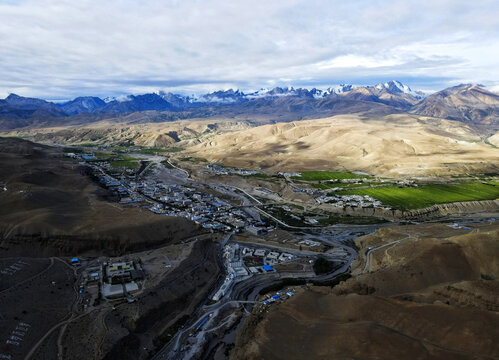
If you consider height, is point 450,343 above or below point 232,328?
above

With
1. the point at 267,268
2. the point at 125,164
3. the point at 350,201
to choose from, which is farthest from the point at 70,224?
the point at 125,164

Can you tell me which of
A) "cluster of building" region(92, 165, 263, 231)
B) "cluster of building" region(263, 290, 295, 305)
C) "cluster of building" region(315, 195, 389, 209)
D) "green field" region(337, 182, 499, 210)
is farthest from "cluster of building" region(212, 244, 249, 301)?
"green field" region(337, 182, 499, 210)

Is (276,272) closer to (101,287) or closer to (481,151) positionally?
(101,287)

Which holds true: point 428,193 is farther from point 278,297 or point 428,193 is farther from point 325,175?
point 278,297

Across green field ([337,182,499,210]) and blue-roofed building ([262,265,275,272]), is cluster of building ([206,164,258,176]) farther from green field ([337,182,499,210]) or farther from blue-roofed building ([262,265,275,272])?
blue-roofed building ([262,265,275,272])

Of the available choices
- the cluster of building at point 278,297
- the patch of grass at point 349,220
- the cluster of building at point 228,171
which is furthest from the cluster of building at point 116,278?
the cluster of building at point 228,171

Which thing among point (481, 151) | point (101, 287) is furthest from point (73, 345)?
point (481, 151)

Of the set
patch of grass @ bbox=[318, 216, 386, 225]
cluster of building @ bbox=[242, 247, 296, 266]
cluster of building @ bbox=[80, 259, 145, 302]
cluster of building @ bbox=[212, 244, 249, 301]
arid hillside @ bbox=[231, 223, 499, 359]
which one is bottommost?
patch of grass @ bbox=[318, 216, 386, 225]

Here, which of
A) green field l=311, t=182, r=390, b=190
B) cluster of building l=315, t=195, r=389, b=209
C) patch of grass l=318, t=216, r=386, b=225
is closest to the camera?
patch of grass l=318, t=216, r=386, b=225
